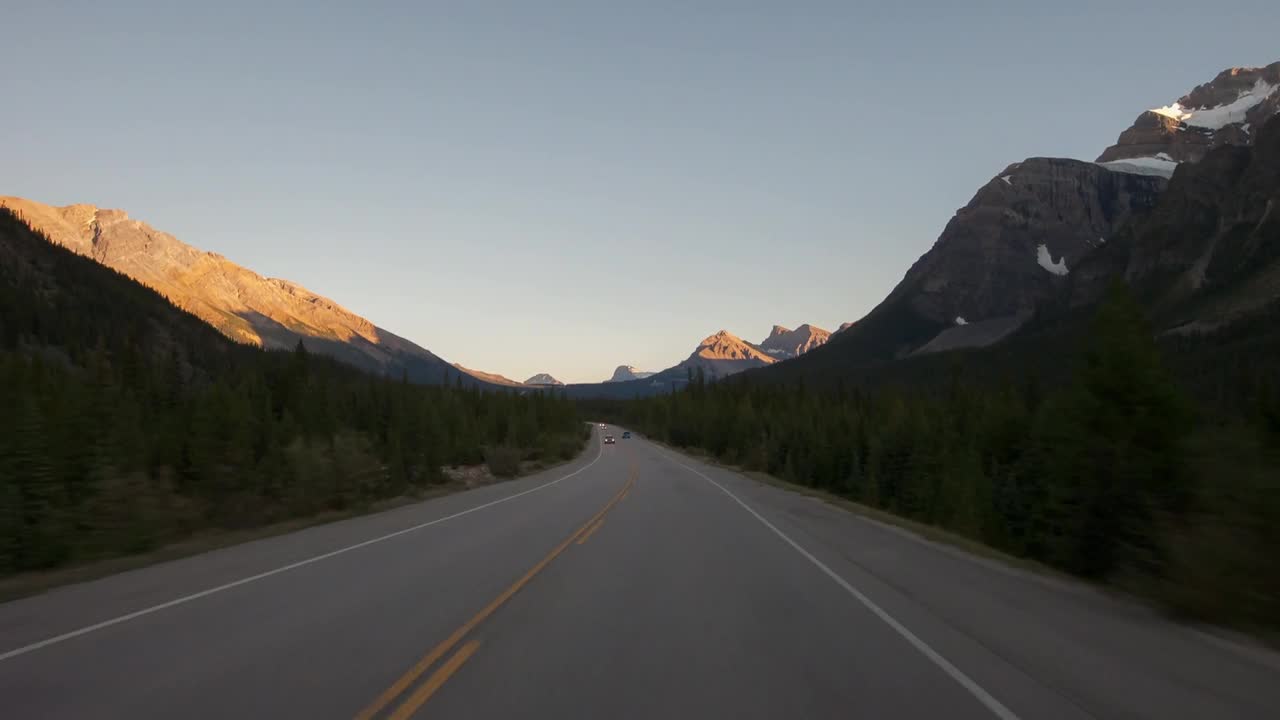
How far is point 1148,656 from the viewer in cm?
733

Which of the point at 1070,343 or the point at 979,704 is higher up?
the point at 1070,343

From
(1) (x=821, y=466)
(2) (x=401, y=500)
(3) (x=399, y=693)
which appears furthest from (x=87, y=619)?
(1) (x=821, y=466)

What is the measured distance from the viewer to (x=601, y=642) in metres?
7.71

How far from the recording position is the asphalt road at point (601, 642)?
590 cm

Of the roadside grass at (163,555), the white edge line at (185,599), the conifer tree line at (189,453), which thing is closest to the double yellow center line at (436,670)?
the white edge line at (185,599)

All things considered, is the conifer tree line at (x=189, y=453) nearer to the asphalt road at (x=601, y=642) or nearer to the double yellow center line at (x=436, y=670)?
the asphalt road at (x=601, y=642)

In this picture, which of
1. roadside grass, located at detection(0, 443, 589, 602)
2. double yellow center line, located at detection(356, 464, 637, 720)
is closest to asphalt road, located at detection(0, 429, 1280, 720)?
double yellow center line, located at detection(356, 464, 637, 720)

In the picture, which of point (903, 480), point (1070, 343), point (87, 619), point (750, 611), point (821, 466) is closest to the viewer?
point (87, 619)

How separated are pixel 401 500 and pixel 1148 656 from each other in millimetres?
22159

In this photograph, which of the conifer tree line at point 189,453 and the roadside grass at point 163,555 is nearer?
the roadside grass at point 163,555

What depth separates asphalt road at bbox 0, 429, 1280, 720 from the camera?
19.4 ft

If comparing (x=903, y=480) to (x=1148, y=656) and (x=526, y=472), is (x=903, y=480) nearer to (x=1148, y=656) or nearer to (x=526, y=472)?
(x=526, y=472)

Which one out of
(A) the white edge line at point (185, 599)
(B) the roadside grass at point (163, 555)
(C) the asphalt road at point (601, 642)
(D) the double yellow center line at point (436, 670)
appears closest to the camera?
(D) the double yellow center line at point (436, 670)

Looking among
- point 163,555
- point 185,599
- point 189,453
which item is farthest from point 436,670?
point 189,453
